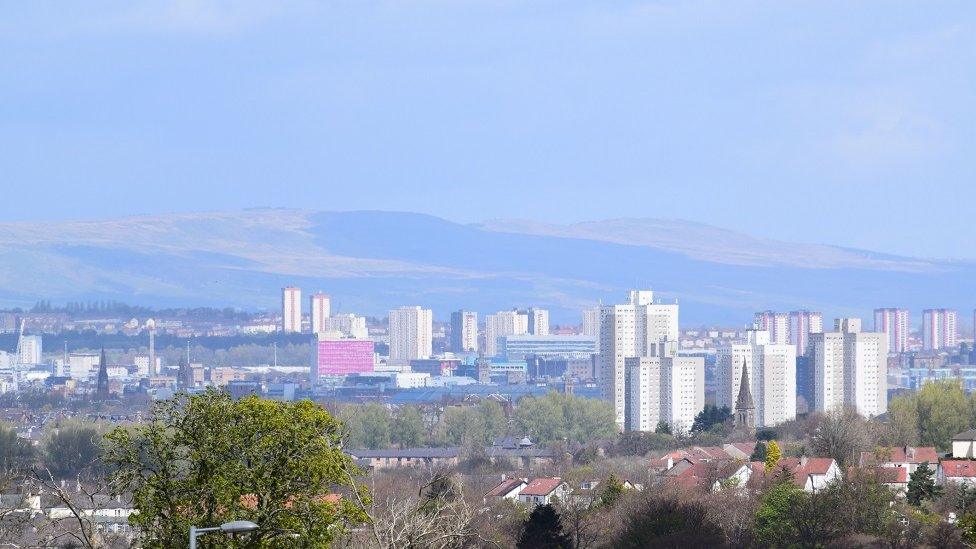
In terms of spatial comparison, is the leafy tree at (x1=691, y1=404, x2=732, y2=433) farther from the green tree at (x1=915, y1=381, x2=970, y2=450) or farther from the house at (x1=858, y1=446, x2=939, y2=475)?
the house at (x1=858, y1=446, x2=939, y2=475)

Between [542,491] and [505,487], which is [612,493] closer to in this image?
[542,491]

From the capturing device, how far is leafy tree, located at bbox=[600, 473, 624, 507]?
47.6 meters

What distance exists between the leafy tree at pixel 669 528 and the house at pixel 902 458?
1350cm

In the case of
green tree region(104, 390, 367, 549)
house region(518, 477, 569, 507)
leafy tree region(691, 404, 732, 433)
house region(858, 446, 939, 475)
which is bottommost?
house region(518, 477, 569, 507)

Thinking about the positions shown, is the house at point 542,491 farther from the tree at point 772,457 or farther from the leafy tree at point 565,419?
the leafy tree at point 565,419

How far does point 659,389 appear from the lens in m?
127

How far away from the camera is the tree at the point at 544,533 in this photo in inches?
1394

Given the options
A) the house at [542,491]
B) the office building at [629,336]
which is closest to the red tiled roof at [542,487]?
the house at [542,491]

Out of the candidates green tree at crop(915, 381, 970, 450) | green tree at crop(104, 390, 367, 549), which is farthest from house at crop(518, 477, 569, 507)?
green tree at crop(104, 390, 367, 549)

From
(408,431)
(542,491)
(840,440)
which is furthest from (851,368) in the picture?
(542,491)

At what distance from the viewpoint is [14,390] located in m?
178

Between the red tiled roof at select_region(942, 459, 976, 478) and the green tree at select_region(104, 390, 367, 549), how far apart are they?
3492 centimetres

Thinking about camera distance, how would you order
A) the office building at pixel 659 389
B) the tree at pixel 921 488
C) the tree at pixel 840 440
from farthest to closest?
the office building at pixel 659 389 → the tree at pixel 840 440 → the tree at pixel 921 488

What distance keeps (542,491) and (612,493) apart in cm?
778
